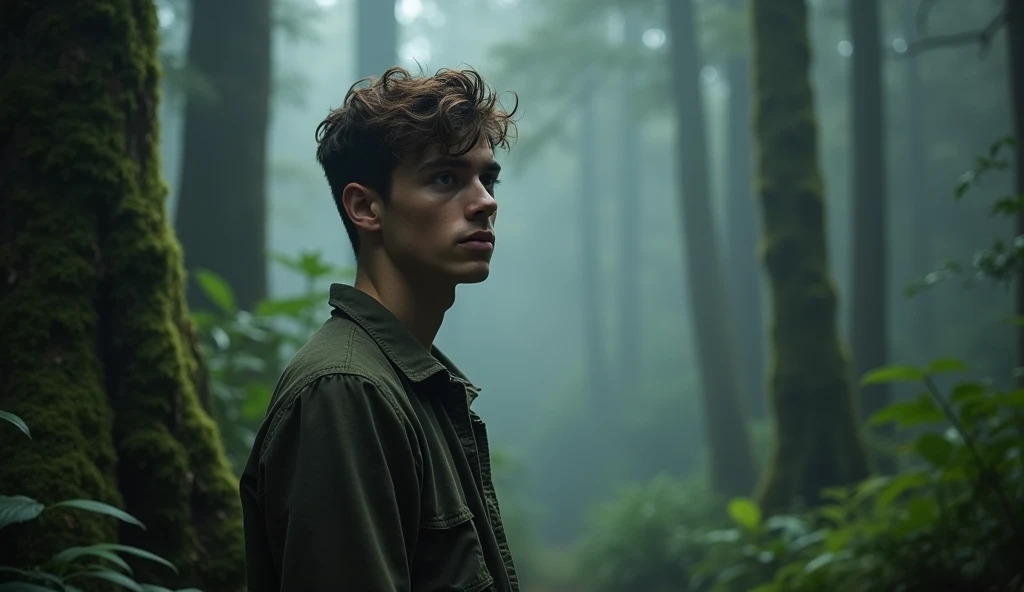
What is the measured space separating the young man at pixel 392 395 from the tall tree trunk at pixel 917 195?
26.3 m

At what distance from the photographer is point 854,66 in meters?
14.3

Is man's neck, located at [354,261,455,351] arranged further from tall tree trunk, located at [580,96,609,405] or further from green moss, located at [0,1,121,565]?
tall tree trunk, located at [580,96,609,405]

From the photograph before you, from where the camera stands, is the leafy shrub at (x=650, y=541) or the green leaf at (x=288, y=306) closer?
the green leaf at (x=288, y=306)

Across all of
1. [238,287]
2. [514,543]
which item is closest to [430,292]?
[238,287]

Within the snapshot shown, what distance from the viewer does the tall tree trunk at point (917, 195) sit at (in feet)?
85.5

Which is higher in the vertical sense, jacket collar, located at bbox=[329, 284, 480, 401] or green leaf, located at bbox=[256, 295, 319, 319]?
green leaf, located at bbox=[256, 295, 319, 319]

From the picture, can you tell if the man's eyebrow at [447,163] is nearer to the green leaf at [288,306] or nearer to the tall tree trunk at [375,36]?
the green leaf at [288,306]

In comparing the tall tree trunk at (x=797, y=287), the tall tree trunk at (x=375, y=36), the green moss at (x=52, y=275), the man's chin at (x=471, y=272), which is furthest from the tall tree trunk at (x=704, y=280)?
the man's chin at (x=471, y=272)

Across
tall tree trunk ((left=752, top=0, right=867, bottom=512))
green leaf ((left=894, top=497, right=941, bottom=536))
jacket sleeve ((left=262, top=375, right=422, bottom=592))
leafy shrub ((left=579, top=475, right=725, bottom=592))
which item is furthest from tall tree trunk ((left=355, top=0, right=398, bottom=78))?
jacket sleeve ((left=262, top=375, right=422, bottom=592))

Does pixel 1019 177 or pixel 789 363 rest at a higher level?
pixel 1019 177

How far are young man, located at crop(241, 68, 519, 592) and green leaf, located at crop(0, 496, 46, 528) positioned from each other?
2.03ft

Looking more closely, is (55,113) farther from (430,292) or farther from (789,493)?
(789,493)

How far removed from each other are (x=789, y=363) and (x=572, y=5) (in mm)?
14385

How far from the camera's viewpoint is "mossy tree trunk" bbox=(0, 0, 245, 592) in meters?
2.89
